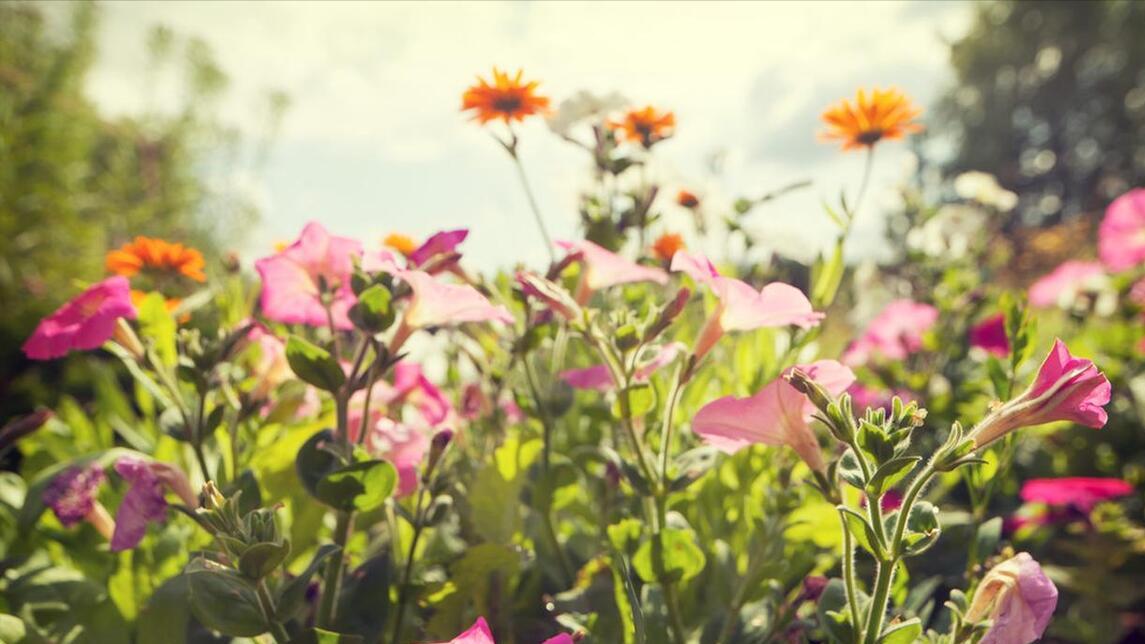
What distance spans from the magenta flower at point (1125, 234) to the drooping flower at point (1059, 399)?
185cm

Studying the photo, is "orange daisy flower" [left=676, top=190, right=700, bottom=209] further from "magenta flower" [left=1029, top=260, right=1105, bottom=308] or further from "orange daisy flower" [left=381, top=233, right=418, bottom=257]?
"magenta flower" [left=1029, top=260, right=1105, bottom=308]

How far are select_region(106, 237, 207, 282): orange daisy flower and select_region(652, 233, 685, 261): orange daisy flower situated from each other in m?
0.70

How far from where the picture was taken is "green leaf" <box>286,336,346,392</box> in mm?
647

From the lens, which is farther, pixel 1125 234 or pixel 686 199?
pixel 1125 234

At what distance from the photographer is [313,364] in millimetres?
659

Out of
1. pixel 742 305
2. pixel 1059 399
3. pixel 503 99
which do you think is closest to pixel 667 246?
pixel 503 99

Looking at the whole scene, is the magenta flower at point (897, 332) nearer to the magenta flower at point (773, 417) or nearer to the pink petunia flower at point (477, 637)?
the magenta flower at point (773, 417)

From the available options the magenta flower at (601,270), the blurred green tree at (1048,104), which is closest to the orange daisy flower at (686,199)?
the magenta flower at (601,270)

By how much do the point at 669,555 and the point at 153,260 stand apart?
0.95 m

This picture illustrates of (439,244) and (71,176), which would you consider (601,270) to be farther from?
(71,176)

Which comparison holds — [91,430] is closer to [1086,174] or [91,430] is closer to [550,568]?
[550,568]

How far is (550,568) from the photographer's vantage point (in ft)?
3.23

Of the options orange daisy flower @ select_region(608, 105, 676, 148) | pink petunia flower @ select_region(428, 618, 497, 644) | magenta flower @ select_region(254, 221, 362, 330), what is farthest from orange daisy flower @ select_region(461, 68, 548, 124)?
pink petunia flower @ select_region(428, 618, 497, 644)

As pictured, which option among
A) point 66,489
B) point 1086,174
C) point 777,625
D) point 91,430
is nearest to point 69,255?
point 91,430
